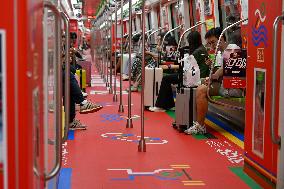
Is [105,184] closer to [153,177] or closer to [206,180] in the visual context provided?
[153,177]

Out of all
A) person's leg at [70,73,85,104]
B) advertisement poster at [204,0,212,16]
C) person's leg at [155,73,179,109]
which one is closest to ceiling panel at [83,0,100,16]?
advertisement poster at [204,0,212,16]

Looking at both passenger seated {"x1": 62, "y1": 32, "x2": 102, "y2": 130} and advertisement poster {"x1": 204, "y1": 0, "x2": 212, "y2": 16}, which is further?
advertisement poster {"x1": 204, "y1": 0, "x2": 212, "y2": 16}

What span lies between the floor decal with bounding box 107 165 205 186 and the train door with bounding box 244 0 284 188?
0.57 m

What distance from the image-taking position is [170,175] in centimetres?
475

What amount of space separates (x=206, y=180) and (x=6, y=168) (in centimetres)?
318

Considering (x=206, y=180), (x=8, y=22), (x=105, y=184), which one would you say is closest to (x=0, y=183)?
(x=8, y=22)

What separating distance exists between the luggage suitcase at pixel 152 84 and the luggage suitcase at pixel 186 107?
7.41 feet

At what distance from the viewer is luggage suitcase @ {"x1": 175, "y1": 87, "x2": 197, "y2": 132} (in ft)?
22.3

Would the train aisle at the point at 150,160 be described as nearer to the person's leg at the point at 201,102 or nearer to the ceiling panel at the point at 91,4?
the person's leg at the point at 201,102

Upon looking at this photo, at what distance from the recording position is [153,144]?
6168 mm

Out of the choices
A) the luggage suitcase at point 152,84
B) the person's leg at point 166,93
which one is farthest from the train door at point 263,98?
the luggage suitcase at point 152,84

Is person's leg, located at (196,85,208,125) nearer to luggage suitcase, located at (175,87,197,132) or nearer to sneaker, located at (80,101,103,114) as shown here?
luggage suitcase, located at (175,87,197,132)

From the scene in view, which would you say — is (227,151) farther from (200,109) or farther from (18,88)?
(18,88)

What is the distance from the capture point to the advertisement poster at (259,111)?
4254 mm
